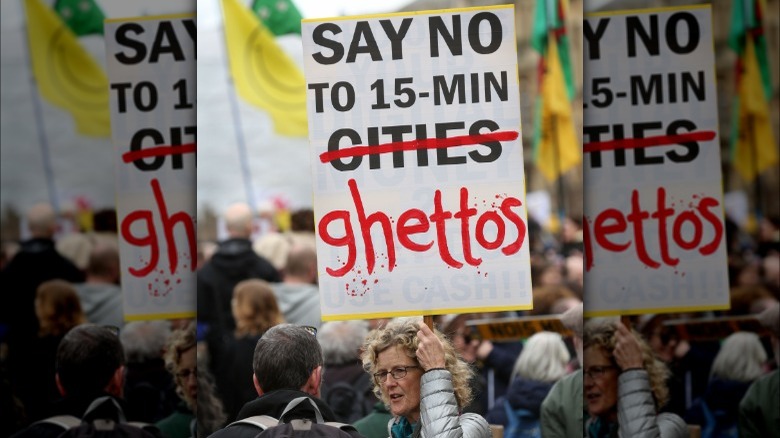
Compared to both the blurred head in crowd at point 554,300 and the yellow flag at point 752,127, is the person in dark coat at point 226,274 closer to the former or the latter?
the blurred head in crowd at point 554,300

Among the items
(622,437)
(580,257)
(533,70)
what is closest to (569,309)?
(580,257)

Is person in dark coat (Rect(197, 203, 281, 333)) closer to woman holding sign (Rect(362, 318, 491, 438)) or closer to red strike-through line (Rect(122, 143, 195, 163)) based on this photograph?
red strike-through line (Rect(122, 143, 195, 163))

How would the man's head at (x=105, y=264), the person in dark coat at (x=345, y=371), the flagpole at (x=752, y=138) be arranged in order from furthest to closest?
1. the flagpole at (x=752, y=138)
2. the man's head at (x=105, y=264)
3. the person in dark coat at (x=345, y=371)

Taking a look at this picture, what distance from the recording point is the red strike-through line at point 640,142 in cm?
578

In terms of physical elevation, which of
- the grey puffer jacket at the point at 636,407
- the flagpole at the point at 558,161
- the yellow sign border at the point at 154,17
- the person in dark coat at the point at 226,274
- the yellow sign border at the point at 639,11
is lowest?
the grey puffer jacket at the point at 636,407

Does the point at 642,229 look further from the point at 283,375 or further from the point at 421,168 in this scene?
the point at 283,375

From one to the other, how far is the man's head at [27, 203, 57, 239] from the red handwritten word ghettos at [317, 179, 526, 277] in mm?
1385

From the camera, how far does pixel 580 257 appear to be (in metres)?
5.62

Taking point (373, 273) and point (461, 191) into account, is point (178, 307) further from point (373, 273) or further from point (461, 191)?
point (461, 191)

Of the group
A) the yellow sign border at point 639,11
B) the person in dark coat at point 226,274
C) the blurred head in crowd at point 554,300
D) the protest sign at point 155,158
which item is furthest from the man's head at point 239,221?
the yellow sign border at point 639,11

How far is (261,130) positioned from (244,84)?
0.72 ft

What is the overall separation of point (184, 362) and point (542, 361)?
156 cm

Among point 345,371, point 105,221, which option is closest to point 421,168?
point 345,371

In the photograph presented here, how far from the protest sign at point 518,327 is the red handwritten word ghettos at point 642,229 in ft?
1.02
